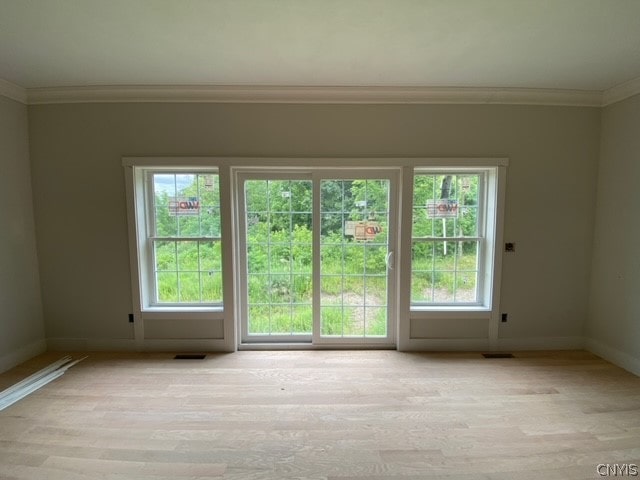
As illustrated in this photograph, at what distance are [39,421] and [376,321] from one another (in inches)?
A: 113

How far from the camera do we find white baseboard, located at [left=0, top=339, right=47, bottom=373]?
102 inches

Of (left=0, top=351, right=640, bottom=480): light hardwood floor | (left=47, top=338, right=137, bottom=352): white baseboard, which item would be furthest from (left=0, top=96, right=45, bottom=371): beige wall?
(left=0, top=351, right=640, bottom=480): light hardwood floor

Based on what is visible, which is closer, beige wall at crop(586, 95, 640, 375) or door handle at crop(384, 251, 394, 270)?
beige wall at crop(586, 95, 640, 375)

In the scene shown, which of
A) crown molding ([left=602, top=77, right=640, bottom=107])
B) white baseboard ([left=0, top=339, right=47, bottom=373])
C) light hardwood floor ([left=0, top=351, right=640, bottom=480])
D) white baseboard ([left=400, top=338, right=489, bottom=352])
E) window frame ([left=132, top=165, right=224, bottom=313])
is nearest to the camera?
light hardwood floor ([left=0, top=351, right=640, bottom=480])

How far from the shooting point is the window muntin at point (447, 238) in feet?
9.69

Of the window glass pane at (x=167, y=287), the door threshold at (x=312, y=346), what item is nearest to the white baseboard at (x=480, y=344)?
the door threshold at (x=312, y=346)

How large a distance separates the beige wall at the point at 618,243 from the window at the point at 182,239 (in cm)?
396

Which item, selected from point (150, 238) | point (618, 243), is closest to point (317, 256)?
point (150, 238)

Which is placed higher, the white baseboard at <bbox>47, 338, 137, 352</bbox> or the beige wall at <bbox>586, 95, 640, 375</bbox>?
the beige wall at <bbox>586, 95, 640, 375</bbox>

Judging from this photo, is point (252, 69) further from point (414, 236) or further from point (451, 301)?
point (451, 301)

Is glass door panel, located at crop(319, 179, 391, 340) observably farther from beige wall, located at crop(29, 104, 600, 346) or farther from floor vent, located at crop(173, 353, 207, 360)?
floor vent, located at crop(173, 353, 207, 360)

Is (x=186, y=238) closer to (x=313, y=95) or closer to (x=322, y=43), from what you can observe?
(x=313, y=95)

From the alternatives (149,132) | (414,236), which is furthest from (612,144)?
(149,132)

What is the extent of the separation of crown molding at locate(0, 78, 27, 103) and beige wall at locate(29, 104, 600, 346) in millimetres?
111
